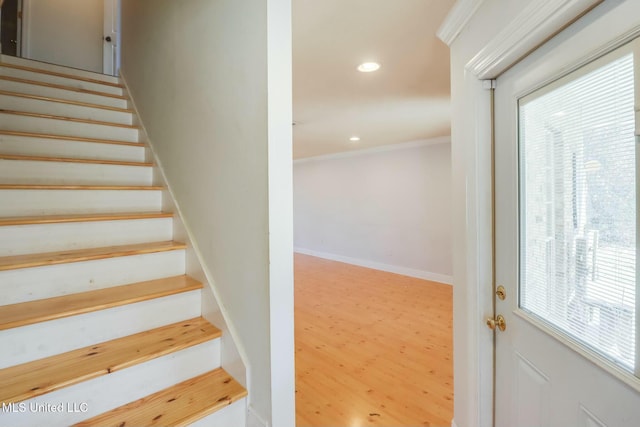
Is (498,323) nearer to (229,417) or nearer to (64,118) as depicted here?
(229,417)

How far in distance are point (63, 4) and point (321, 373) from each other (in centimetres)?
534

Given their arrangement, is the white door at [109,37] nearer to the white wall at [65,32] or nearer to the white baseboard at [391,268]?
the white wall at [65,32]

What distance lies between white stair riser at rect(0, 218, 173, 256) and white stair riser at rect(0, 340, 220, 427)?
79cm

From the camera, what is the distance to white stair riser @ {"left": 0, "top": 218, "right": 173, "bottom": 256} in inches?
55.4

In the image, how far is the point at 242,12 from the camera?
3.98 feet

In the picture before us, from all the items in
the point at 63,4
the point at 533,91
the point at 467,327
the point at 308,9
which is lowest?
the point at 467,327

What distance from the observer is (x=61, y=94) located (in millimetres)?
2500

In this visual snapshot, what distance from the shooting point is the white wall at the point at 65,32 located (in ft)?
11.9

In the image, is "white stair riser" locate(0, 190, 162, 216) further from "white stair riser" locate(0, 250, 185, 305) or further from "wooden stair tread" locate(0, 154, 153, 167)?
"white stair riser" locate(0, 250, 185, 305)

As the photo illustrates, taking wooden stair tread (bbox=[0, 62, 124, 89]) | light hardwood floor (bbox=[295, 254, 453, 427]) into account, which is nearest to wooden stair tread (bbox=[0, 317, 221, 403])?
light hardwood floor (bbox=[295, 254, 453, 427])

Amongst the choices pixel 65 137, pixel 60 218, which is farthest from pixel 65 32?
pixel 60 218

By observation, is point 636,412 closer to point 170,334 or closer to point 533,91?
point 533,91

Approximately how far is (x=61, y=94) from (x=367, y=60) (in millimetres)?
2528

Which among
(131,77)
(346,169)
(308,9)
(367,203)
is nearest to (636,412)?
(308,9)
